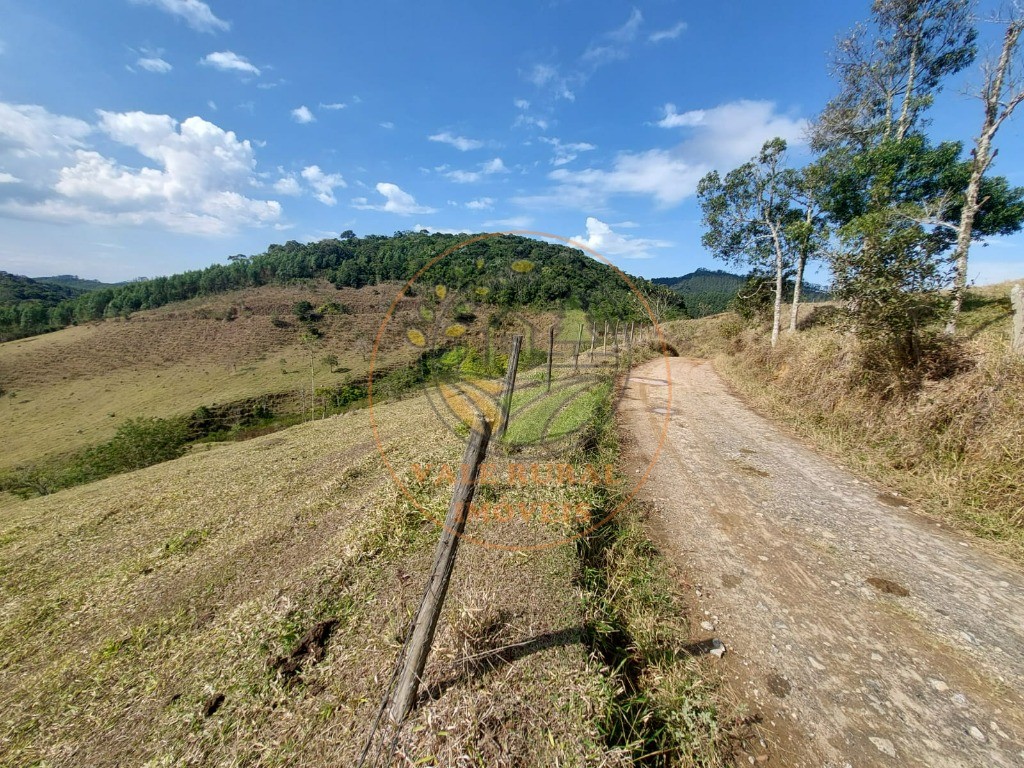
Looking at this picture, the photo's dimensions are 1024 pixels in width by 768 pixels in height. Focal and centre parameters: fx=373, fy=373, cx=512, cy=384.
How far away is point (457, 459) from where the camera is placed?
6.61m

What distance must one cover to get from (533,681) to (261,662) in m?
2.34

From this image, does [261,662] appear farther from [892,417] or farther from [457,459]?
[892,417]

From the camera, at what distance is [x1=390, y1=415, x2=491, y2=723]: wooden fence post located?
2.34 metres

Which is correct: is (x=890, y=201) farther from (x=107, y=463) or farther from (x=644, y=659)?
(x=107, y=463)

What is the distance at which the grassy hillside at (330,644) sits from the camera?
2488mm

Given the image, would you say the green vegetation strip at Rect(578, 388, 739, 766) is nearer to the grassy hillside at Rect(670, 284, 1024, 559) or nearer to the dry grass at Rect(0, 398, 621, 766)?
the dry grass at Rect(0, 398, 621, 766)

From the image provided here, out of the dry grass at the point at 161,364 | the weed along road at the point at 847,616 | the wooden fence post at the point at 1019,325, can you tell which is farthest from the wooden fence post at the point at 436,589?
the dry grass at the point at 161,364

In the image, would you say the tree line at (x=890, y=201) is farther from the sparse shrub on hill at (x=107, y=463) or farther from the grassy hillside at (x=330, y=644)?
the sparse shrub on hill at (x=107, y=463)

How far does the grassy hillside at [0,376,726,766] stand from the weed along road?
1.71 feet

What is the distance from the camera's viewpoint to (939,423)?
5473 millimetres

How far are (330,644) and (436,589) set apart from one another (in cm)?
177

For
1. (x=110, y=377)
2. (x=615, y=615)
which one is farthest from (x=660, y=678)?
(x=110, y=377)

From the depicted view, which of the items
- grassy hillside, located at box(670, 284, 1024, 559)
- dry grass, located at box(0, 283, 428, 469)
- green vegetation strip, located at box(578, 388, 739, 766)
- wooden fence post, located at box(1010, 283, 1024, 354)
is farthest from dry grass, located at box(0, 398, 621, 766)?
dry grass, located at box(0, 283, 428, 469)

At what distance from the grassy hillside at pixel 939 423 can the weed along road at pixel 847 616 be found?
500 millimetres
